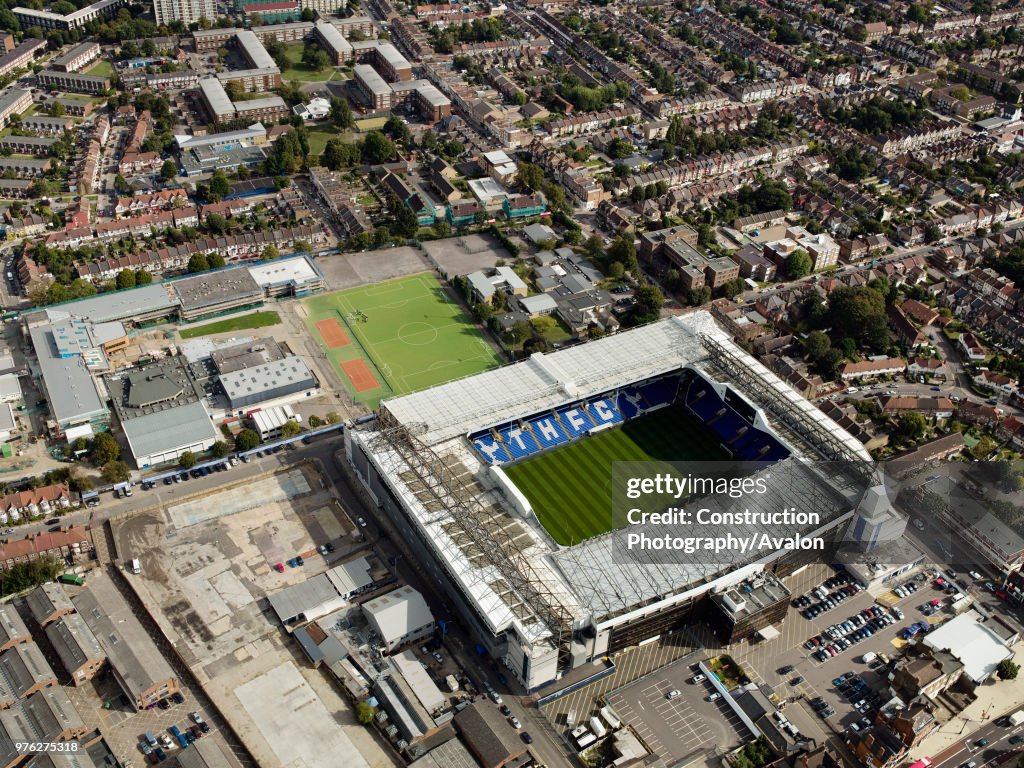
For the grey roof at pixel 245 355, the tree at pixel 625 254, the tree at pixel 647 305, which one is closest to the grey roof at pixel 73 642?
the grey roof at pixel 245 355

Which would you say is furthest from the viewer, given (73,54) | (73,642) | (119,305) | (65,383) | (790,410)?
(73,54)

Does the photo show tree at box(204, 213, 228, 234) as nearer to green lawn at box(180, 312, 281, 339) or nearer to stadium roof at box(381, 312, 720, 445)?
green lawn at box(180, 312, 281, 339)

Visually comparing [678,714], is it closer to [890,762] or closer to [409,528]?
[890,762]

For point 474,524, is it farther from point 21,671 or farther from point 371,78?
point 371,78

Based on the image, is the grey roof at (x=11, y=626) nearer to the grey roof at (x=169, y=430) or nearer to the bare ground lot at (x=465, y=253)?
the grey roof at (x=169, y=430)

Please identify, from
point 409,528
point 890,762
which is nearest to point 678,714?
point 890,762

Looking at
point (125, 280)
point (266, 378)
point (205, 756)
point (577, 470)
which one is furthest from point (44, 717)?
point (125, 280)
